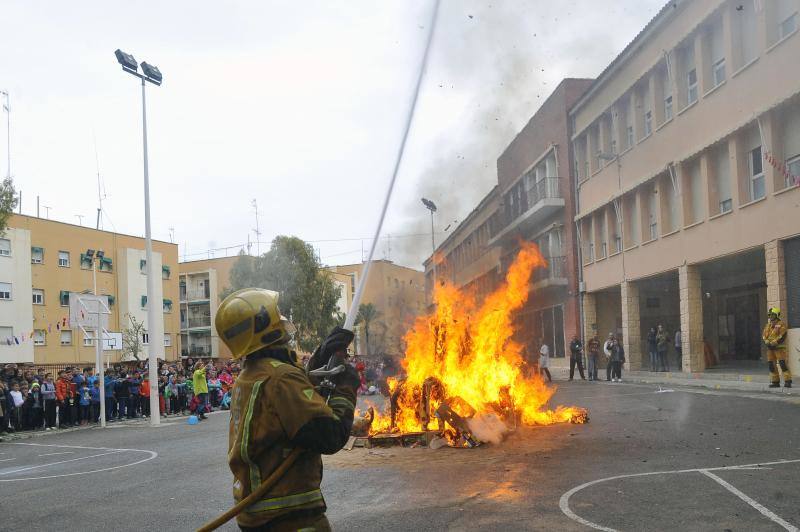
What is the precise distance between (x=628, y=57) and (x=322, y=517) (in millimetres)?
29358

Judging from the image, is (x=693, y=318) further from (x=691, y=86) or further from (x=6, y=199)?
(x=6, y=199)

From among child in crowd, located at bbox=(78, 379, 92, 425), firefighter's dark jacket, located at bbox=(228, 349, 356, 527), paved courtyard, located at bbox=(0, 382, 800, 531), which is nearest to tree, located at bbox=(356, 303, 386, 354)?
child in crowd, located at bbox=(78, 379, 92, 425)

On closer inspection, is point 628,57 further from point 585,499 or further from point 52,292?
point 52,292

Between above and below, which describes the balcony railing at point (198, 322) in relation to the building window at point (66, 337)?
above

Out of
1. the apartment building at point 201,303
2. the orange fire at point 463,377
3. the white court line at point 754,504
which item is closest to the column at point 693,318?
the orange fire at point 463,377

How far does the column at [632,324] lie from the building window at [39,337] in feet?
117

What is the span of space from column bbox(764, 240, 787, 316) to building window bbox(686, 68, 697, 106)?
687cm

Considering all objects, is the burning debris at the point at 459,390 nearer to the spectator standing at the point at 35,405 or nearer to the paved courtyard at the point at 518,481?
the paved courtyard at the point at 518,481

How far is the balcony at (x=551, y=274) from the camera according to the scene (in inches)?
1524

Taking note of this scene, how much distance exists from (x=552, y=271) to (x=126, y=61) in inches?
1003

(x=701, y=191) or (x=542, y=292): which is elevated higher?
(x=701, y=191)

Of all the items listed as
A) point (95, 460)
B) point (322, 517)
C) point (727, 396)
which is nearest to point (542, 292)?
point (727, 396)

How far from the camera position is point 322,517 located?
11.1 ft

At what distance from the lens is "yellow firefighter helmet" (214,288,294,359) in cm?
342
